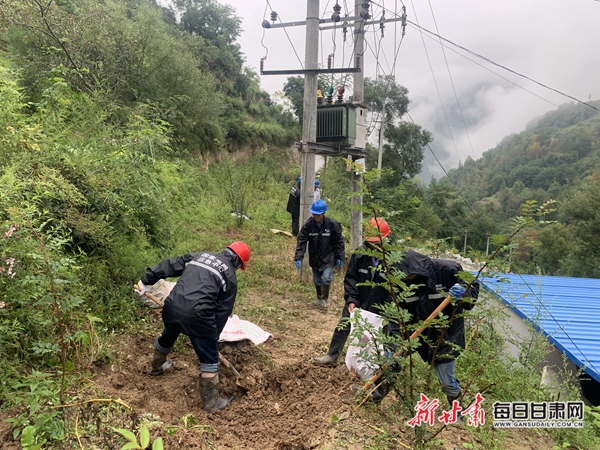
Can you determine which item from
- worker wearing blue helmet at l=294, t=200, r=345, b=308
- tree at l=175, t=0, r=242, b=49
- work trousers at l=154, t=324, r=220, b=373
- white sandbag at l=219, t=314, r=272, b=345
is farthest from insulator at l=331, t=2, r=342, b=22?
tree at l=175, t=0, r=242, b=49

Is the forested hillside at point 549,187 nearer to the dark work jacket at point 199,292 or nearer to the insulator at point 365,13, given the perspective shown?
the dark work jacket at point 199,292

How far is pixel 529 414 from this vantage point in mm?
2922

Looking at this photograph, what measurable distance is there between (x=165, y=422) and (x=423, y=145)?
25401 mm

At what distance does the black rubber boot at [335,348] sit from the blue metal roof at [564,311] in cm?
145

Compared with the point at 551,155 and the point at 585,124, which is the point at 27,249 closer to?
the point at 551,155

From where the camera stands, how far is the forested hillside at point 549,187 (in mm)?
22297

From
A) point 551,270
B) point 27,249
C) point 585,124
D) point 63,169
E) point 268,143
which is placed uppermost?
point 585,124

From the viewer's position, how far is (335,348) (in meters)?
3.70

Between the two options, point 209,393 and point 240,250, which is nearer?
point 209,393

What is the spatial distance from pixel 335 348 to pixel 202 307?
155 centimetres

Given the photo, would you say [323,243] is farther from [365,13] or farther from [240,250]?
[365,13]

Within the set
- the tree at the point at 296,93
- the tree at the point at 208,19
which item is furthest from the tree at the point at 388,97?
the tree at the point at 208,19

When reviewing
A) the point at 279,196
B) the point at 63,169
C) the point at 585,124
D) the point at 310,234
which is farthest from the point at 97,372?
the point at 585,124

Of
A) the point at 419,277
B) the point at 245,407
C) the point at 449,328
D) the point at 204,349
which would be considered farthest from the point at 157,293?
the point at 449,328
